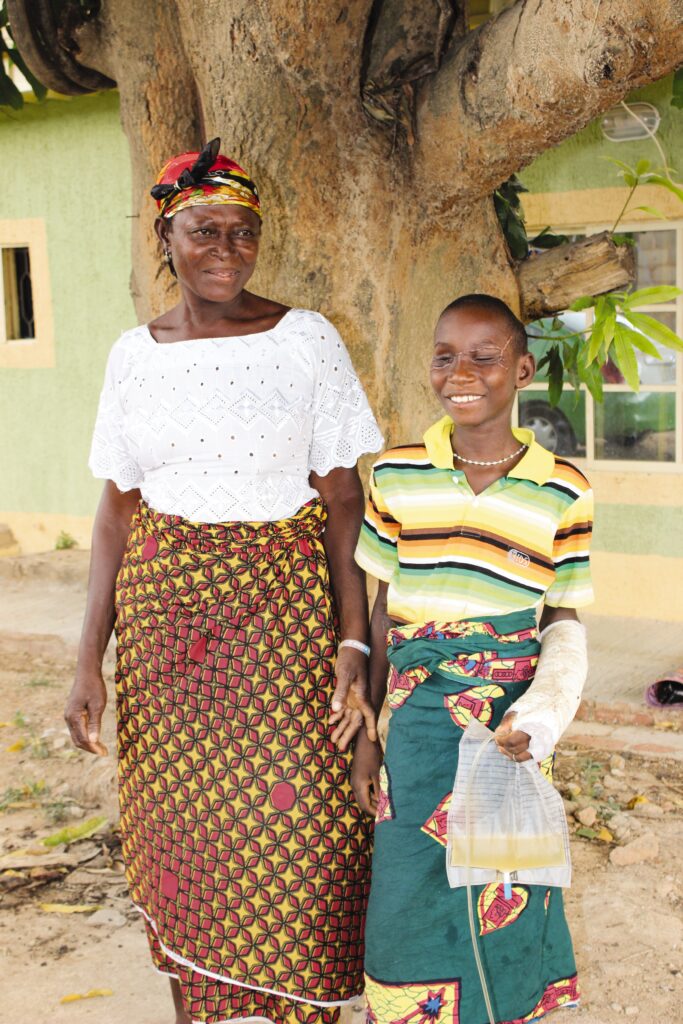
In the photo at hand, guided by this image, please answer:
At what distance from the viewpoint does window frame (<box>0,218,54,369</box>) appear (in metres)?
8.81

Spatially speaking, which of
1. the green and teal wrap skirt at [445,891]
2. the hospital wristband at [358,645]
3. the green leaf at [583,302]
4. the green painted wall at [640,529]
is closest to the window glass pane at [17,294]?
the green painted wall at [640,529]

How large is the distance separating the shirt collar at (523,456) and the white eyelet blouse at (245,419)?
0.32 meters

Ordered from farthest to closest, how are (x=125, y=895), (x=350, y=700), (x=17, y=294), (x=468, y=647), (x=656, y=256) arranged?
1. (x=17, y=294)
2. (x=656, y=256)
3. (x=125, y=895)
4. (x=350, y=700)
5. (x=468, y=647)

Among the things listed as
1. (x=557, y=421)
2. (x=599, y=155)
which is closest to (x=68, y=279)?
(x=557, y=421)

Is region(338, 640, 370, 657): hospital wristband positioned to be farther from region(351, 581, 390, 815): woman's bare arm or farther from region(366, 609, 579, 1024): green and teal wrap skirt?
region(366, 609, 579, 1024): green and teal wrap skirt

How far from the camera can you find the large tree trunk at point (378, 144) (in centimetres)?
280

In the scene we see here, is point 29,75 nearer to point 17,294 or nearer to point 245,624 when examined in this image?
point 245,624

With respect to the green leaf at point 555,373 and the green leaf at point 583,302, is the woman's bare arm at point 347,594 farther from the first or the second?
the green leaf at point 555,373

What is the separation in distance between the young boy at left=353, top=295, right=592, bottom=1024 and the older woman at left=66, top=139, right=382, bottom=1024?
0.27 metres

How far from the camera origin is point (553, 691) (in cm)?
203

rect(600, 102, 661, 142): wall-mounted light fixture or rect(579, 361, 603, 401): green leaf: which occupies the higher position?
rect(600, 102, 661, 142): wall-mounted light fixture

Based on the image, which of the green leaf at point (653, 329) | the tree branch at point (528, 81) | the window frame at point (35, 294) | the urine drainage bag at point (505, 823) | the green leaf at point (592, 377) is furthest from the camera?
the window frame at point (35, 294)

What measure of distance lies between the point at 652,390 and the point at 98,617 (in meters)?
4.60

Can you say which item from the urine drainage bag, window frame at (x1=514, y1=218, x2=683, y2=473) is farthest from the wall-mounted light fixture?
the urine drainage bag
